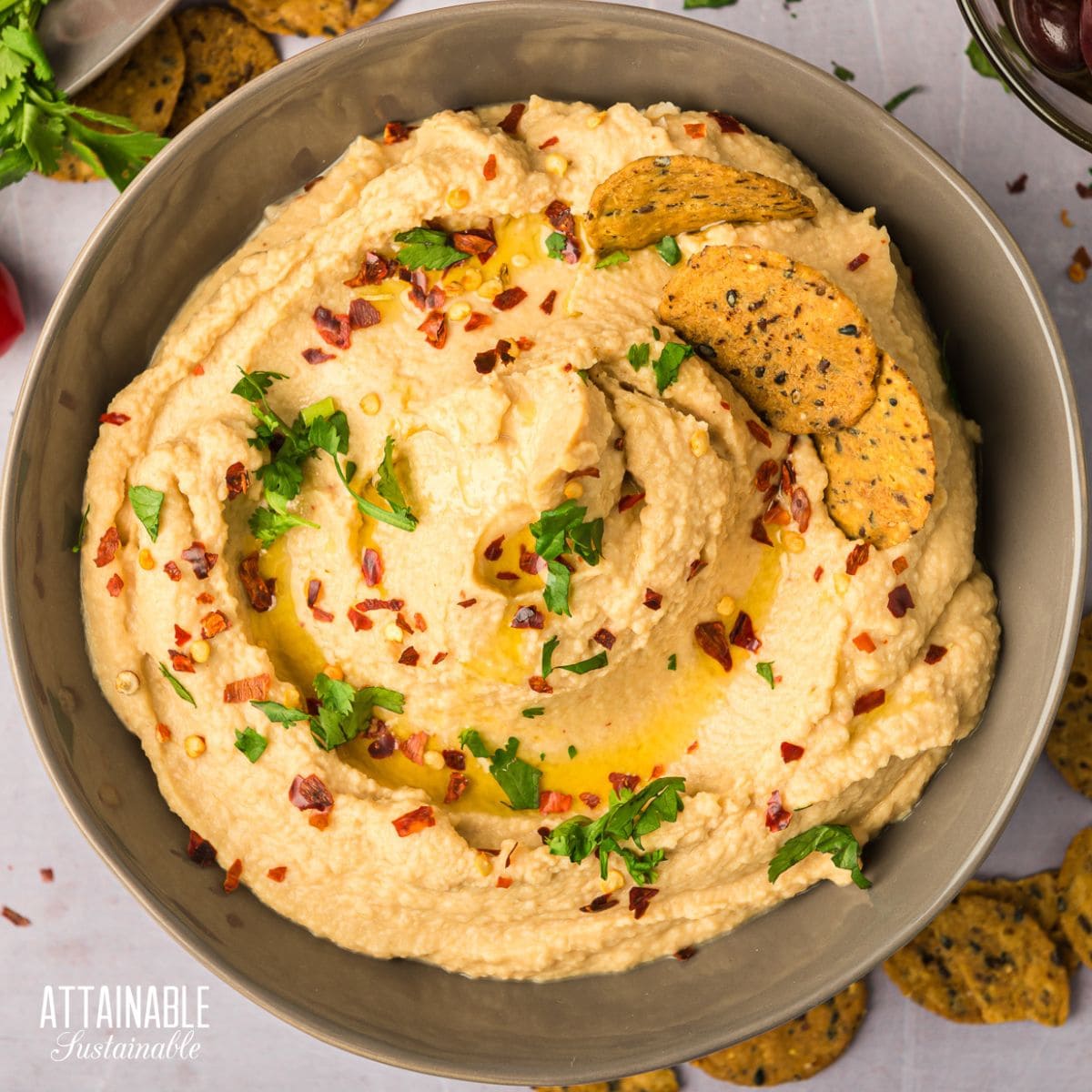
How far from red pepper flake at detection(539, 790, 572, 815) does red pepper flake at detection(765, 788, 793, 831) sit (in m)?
0.53

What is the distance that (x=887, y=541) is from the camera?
305 centimetres

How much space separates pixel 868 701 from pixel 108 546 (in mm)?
2090

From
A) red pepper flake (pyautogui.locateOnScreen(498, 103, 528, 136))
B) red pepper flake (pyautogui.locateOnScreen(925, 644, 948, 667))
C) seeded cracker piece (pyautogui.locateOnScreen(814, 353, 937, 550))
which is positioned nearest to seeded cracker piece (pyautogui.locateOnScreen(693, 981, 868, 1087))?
red pepper flake (pyautogui.locateOnScreen(925, 644, 948, 667))

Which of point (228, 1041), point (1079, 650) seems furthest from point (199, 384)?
point (1079, 650)

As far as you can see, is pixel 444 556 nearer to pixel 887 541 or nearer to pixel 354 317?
pixel 354 317

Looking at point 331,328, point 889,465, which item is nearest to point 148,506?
point 331,328

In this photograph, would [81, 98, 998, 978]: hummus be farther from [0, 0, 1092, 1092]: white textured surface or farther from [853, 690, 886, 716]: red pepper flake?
[0, 0, 1092, 1092]: white textured surface

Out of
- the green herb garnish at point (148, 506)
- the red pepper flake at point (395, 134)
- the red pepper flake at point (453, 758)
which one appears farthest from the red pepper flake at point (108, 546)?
the red pepper flake at point (395, 134)

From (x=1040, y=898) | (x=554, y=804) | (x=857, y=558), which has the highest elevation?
(x=857, y=558)

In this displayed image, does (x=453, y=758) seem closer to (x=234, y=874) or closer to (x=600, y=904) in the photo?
(x=600, y=904)

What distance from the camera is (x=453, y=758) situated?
3.21 m

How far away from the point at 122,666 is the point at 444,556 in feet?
3.28

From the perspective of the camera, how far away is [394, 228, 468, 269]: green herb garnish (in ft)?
10.1

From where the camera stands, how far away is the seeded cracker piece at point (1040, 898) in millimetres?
3906
